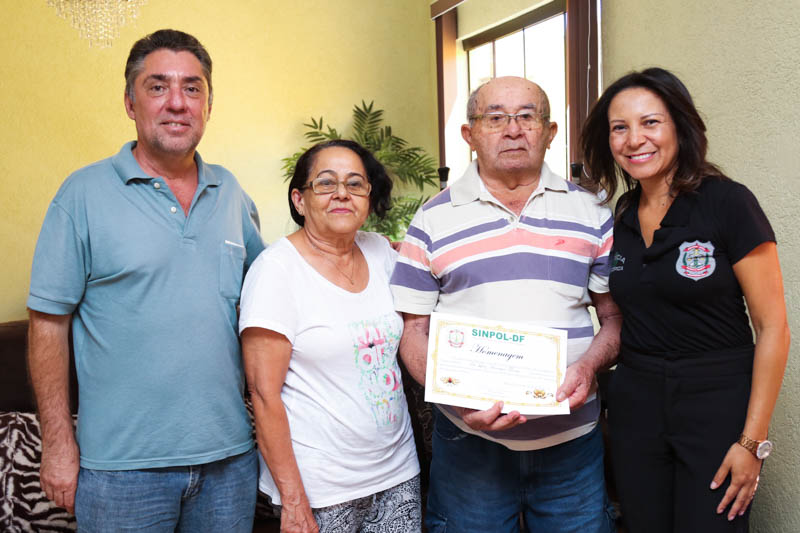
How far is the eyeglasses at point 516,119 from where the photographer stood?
1516 mm

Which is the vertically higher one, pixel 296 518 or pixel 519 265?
pixel 519 265

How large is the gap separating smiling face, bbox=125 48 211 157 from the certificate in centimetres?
71

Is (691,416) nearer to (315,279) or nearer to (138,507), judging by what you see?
(315,279)

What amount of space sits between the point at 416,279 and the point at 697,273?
2.03 feet

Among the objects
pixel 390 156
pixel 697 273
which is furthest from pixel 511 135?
pixel 390 156

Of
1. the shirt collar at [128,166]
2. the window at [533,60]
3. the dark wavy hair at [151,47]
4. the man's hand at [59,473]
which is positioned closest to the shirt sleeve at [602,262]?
the shirt collar at [128,166]

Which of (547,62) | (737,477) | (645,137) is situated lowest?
(737,477)

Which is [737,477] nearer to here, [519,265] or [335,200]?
[519,265]

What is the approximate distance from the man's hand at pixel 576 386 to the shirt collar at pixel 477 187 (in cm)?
43

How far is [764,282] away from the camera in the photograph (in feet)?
4.00

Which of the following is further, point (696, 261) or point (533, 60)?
point (533, 60)

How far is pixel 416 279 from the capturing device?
4.98ft

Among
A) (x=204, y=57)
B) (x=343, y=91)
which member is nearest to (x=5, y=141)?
(x=343, y=91)

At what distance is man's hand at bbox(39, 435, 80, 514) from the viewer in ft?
4.33
